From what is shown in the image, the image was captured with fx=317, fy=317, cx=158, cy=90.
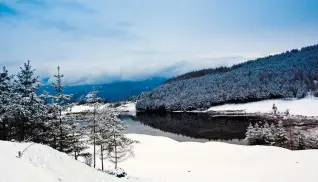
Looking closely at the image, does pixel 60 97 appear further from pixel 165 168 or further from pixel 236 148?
pixel 236 148

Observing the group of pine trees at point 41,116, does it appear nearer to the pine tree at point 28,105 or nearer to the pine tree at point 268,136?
the pine tree at point 28,105

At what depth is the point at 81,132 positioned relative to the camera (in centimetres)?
3159

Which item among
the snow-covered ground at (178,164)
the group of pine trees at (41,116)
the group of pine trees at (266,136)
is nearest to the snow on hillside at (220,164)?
the snow-covered ground at (178,164)

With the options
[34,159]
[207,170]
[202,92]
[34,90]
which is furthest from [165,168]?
[202,92]

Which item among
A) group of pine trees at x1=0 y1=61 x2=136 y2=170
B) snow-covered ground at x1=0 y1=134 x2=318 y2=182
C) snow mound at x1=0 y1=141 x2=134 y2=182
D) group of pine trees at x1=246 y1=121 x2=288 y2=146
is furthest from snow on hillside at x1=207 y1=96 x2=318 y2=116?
snow mound at x1=0 y1=141 x2=134 y2=182

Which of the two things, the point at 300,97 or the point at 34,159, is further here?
the point at 300,97

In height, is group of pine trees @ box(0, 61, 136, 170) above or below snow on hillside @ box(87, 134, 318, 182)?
above

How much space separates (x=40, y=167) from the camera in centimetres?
1828

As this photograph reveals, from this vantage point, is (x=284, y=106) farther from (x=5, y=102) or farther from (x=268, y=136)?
(x=5, y=102)

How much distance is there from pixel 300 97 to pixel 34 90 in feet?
501

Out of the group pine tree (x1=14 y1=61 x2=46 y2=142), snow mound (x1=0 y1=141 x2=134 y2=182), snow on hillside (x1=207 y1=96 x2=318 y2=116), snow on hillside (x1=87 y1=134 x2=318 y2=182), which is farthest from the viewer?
snow on hillside (x1=207 y1=96 x2=318 y2=116)

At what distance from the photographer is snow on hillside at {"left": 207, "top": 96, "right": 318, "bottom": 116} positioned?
440 ft

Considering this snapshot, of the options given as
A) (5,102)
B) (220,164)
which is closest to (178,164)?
(220,164)

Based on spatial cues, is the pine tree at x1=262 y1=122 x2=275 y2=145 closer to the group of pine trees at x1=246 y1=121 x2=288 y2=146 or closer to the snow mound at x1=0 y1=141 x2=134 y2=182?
the group of pine trees at x1=246 y1=121 x2=288 y2=146
